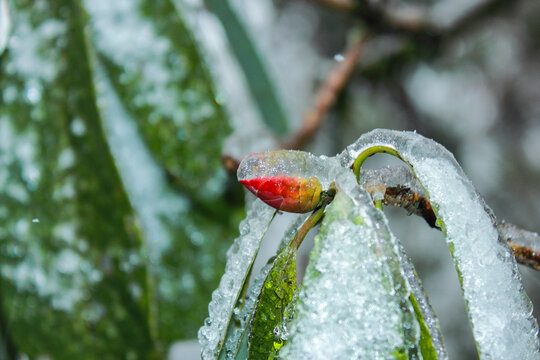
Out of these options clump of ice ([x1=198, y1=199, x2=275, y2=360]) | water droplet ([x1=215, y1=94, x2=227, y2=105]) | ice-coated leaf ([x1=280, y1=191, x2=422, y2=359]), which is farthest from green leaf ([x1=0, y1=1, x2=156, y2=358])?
ice-coated leaf ([x1=280, y1=191, x2=422, y2=359])

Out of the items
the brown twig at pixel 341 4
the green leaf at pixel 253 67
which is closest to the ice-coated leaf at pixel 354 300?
the green leaf at pixel 253 67

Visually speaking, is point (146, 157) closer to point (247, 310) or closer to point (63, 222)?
point (63, 222)

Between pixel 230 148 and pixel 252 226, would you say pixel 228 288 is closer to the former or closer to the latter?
pixel 252 226

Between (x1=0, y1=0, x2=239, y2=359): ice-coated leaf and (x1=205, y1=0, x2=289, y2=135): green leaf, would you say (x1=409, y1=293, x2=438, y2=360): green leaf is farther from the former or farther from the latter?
(x1=205, y1=0, x2=289, y2=135): green leaf

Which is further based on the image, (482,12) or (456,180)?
(482,12)

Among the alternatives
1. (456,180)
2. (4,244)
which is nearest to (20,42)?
(4,244)

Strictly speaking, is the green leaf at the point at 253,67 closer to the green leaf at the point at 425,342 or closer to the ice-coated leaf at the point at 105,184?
the ice-coated leaf at the point at 105,184
